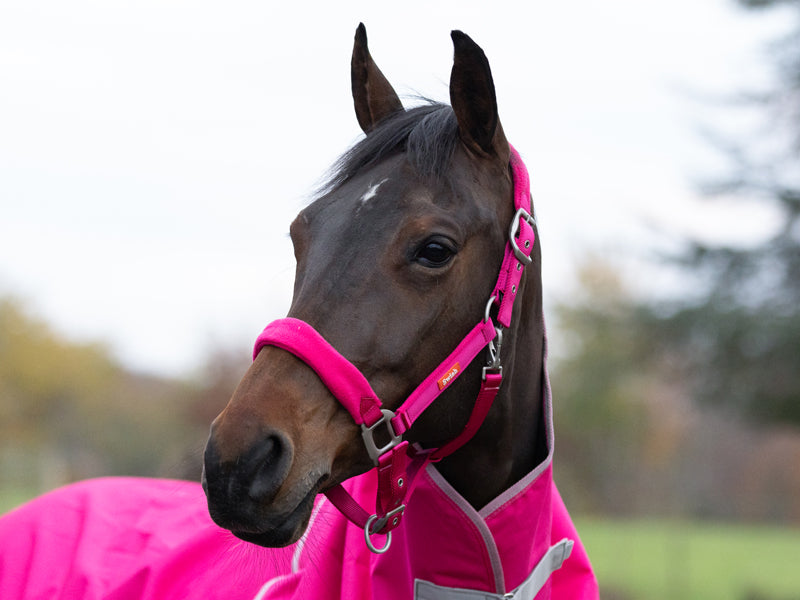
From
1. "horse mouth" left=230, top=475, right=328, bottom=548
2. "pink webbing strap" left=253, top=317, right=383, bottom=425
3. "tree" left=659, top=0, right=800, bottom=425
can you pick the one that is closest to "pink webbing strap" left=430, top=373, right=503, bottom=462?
"pink webbing strap" left=253, top=317, right=383, bottom=425

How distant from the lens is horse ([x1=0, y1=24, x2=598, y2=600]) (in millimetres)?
1889

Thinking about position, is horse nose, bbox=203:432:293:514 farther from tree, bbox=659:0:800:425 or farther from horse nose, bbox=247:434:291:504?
tree, bbox=659:0:800:425

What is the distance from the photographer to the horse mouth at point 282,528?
181cm

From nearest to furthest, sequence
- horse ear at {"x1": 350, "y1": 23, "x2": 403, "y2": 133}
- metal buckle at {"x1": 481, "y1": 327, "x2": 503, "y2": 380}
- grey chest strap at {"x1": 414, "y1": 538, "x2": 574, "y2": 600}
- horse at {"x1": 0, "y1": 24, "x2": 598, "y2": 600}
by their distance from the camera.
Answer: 1. horse at {"x1": 0, "y1": 24, "x2": 598, "y2": 600}
2. metal buckle at {"x1": 481, "y1": 327, "x2": 503, "y2": 380}
3. grey chest strap at {"x1": 414, "y1": 538, "x2": 574, "y2": 600}
4. horse ear at {"x1": 350, "y1": 23, "x2": 403, "y2": 133}

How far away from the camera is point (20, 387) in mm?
37625

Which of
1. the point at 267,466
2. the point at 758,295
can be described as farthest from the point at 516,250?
the point at 758,295

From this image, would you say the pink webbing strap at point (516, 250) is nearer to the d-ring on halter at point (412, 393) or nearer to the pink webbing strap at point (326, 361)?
the d-ring on halter at point (412, 393)

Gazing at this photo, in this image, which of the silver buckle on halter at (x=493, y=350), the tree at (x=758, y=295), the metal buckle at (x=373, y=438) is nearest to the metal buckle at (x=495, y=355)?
the silver buckle on halter at (x=493, y=350)

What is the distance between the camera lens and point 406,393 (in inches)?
83.2

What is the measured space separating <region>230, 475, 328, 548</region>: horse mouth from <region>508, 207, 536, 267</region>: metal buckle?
2.91ft

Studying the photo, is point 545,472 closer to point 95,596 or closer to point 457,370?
point 457,370

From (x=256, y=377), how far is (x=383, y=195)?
25.7 inches

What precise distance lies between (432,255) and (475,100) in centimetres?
57

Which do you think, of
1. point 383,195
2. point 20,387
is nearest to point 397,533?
point 383,195
